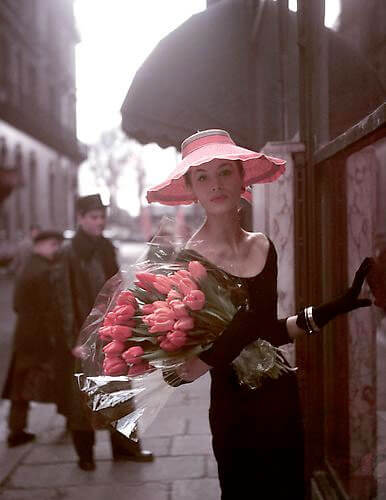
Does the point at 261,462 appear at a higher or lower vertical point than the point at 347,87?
lower

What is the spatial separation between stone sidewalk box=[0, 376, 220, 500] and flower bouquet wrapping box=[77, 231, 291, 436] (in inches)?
57.4

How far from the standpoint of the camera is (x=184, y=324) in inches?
88.0

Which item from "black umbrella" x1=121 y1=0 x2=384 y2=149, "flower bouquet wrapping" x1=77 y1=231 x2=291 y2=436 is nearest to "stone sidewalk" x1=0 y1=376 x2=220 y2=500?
"flower bouquet wrapping" x1=77 y1=231 x2=291 y2=436

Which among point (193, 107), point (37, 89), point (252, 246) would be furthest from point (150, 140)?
point (37, 89)

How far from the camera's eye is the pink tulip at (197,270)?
7.66 ft

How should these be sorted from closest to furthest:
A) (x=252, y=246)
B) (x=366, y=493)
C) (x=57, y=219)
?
(x=252, y=246) → (x=366, y=493) → (x=57, y=219)

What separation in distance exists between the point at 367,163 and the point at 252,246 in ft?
3.00

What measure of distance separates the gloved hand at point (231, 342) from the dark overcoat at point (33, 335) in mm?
3892

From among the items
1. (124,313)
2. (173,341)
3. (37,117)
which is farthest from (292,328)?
(37,117)

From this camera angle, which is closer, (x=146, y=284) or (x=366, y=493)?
(x=146, y=284)

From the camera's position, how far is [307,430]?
3564 mm

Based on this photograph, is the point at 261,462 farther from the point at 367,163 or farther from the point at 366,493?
the point at 367,163

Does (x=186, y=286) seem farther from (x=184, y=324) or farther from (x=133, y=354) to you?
(x=133, y=354)

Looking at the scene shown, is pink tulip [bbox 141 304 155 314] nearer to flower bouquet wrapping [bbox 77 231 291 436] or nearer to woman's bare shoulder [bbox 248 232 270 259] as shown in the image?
flower bouquet wrapping [bbox 77 231 291 436]
